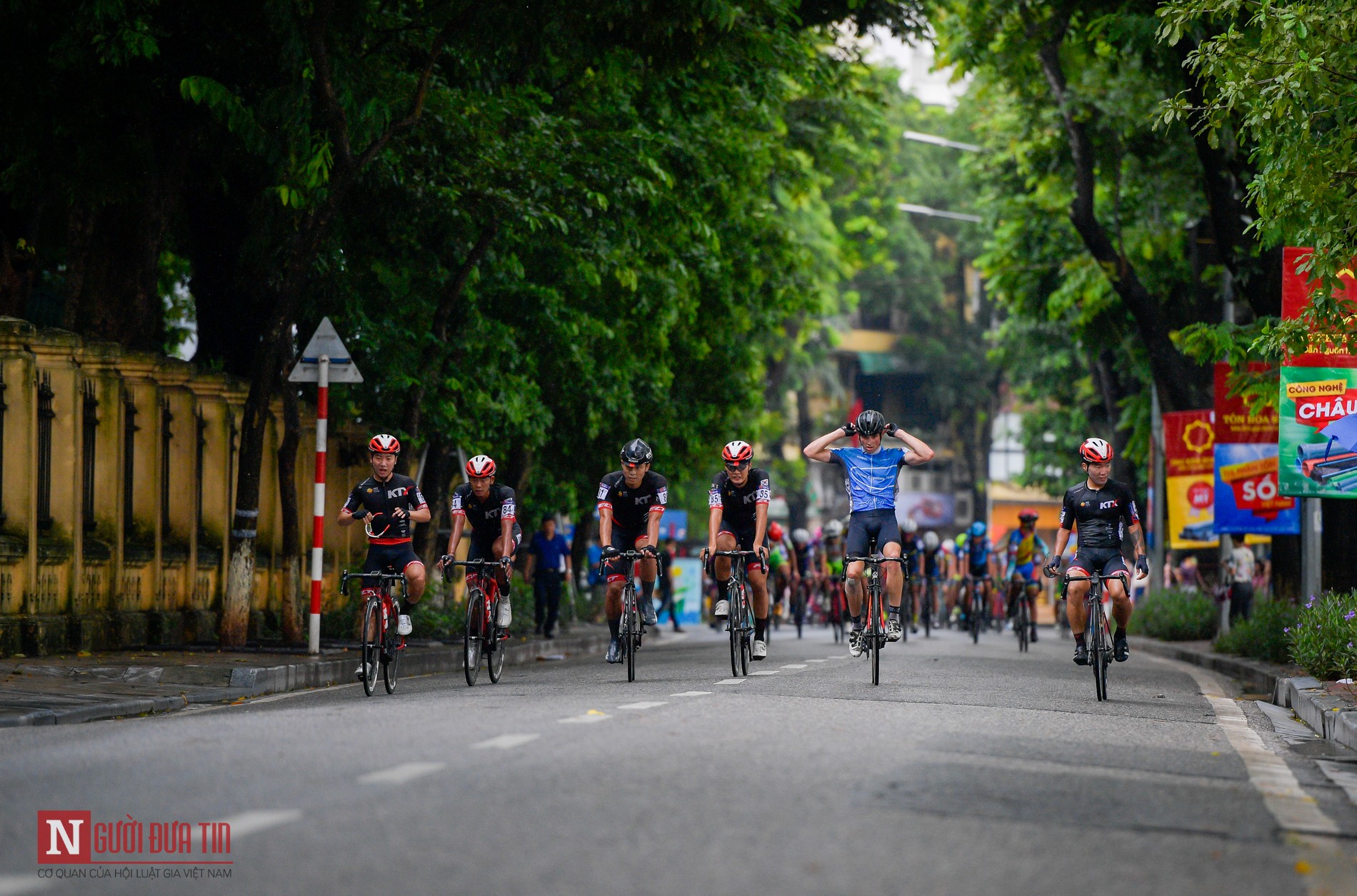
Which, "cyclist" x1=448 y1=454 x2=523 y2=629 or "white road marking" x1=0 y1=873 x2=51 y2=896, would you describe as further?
"cyclist" x1=448 y1=454 x2=523 y2=629

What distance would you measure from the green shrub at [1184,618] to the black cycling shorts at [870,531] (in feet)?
53.6

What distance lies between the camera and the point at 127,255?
21.7 m

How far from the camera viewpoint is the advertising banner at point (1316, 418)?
18.3 m

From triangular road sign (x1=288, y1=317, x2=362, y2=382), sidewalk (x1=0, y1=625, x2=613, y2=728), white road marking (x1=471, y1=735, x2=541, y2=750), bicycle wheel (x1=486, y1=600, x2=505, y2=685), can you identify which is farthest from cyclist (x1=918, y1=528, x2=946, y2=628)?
white road marking (x1=471, y1=735, x2=541, y2=750)

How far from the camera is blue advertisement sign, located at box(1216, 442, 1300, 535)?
78.2ft

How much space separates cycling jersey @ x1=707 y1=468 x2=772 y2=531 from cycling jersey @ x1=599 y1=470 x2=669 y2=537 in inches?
24.4

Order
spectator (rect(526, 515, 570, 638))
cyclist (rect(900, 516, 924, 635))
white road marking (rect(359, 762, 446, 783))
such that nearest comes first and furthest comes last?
1. white road marking (rect(359, 762, 446, 783))
2. cyclist (rect(900, 516, 924, 635))
3. spectator (rect(526, 515, 570, 638))

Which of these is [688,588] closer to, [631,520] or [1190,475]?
[1190,475]

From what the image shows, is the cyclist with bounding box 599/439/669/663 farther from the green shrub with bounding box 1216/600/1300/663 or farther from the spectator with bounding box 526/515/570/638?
the spectator with bounding box 526/515/570/638

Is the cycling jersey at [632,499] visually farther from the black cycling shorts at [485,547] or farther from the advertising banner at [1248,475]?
the advertising banner at [1248,475]

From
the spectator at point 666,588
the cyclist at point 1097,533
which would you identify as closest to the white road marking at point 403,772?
the cyclist at point 1097,533

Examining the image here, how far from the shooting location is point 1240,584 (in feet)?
91.2

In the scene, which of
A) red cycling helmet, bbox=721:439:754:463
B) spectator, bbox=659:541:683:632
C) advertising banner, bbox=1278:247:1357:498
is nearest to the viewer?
red cycling helmet, bbox=721:439:754:463

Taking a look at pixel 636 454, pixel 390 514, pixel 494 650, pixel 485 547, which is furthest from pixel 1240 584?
pixel 390 514
